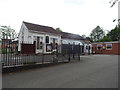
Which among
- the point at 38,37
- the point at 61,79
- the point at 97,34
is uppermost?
the point at 97,34

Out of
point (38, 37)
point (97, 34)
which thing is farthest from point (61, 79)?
point (97, 34)

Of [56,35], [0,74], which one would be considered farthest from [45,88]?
[56,35]

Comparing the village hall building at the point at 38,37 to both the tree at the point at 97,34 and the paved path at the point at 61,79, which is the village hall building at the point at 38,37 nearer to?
the paved path at the point at 61,79

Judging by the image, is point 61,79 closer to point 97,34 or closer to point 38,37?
point 38,37

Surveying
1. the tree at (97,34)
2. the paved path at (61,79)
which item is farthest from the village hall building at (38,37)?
the tree at (97,34)

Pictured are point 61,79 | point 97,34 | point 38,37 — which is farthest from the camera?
point 97,34

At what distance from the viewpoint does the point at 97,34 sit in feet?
218

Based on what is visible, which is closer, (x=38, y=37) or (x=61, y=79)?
(x=61, y=79)

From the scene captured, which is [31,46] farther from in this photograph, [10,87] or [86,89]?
[86,89]

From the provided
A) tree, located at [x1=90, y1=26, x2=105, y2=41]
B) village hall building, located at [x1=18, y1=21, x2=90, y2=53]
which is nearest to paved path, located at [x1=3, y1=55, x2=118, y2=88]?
village hall building, located at [x1=18, y1=21, x2=90, y2=53]

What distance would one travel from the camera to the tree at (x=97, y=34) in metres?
66.2

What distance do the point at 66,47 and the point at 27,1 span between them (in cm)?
652

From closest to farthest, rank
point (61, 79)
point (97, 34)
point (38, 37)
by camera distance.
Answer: point (61, 79) → point (38, 37) → point (97, 34)

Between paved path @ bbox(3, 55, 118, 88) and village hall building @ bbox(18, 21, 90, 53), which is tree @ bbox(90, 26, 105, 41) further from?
paved path @ bbox(3, 55, 118, 88)
